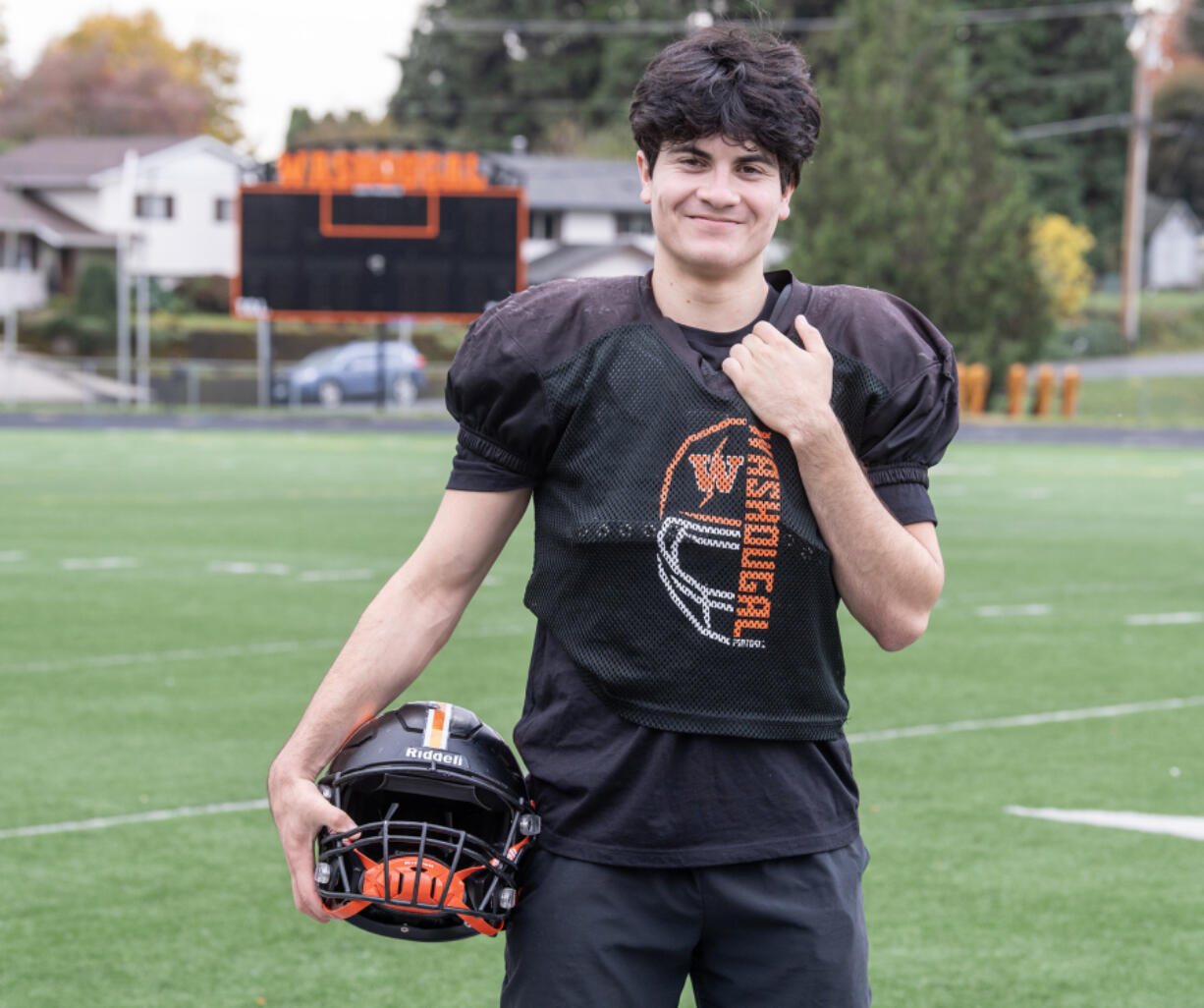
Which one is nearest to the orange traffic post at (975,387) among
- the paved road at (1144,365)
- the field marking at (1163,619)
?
the paved road at (1144,365)

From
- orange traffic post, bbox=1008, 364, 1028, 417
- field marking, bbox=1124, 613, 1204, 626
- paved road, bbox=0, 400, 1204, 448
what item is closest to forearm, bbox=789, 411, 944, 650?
field marking, bbox=1124, 613, 1204, 626

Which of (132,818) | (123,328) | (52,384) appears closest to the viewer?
(132,818)

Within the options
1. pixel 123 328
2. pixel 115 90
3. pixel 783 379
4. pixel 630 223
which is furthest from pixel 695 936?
pixel 115 90

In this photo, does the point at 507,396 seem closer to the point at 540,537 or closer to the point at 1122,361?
the point at 540,537

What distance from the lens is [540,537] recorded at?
2674 millimetres

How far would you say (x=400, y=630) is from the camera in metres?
2.68

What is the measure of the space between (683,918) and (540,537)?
0.55 m

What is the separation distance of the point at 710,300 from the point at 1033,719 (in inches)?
228

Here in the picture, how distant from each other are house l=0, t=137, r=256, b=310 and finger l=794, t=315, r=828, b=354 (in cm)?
6279

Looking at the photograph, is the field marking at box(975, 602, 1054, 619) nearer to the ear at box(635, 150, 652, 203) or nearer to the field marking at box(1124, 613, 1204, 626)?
the field marking at box(1124, 613, 1204, 626)

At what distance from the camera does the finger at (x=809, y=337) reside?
8.32 feet

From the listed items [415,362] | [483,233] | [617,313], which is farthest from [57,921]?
[415,362]

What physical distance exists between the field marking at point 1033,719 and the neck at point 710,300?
4998 mm

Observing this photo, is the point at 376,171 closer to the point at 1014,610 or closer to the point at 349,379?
the point at 349,379
